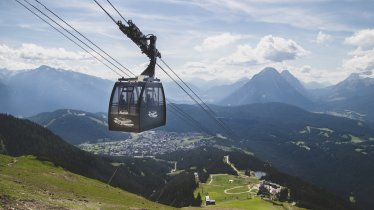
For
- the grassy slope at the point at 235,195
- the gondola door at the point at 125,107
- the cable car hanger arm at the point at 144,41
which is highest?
the cable car hanger arm at the point at 144,41

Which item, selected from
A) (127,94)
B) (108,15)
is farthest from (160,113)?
(108,15)

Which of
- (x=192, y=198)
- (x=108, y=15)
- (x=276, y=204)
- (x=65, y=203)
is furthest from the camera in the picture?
(x=192, y=198)

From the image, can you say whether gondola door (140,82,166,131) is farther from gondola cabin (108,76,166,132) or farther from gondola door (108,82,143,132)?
gondola door (108,82,143,132)

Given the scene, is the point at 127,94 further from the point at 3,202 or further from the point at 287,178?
the point at 287,178

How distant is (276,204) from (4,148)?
144m

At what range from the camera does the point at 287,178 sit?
182m

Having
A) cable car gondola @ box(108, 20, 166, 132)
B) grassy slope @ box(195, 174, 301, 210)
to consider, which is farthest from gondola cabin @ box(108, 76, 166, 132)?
grassy slope @ box(195, 174, 301, 210)

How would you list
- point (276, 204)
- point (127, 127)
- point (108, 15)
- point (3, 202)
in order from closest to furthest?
point (108, 15) → point (127, 127) → point (3, 202) → point (276, 204)

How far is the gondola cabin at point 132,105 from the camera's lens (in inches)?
1341

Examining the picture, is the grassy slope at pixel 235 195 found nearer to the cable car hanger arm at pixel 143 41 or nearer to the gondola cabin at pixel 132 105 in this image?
the gondola cabin at pixel 132 105

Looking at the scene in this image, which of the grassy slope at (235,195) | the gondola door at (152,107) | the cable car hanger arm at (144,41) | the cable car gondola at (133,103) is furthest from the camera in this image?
the grassy slope at (235,195)

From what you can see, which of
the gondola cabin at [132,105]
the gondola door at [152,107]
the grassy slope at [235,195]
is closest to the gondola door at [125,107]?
the gondola cabin at [132,105]

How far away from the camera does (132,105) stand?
34344 mm

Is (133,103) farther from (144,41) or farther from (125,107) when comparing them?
(144,41)
